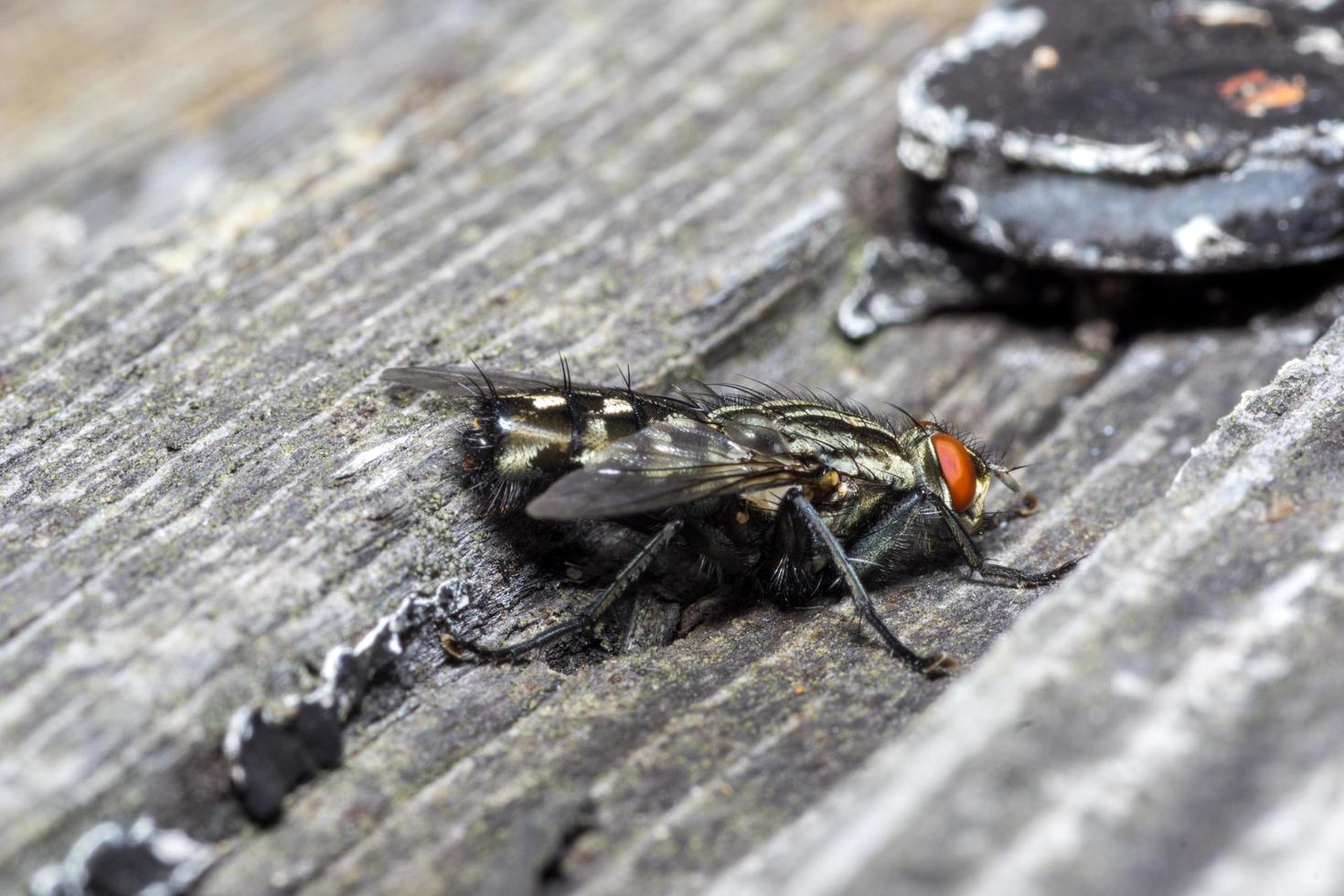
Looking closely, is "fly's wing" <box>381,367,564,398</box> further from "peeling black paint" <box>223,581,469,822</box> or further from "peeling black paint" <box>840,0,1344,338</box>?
"peeling black paint" <box>840,0,1344,338</box>

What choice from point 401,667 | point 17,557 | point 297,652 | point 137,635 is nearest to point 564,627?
point 401,667

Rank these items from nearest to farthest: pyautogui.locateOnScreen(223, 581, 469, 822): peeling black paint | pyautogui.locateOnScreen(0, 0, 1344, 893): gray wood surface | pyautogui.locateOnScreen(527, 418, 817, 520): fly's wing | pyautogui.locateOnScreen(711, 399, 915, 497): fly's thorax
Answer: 1. pyautogui.locateOnScreen(0, 0, 1344, 893): gray wood surface
2. pyautogui.locateOnScreen(223, 581, 469, 822): peeling black paint
3. pyautogui.locateOnScreen(527, 418, 817, 520): fly's wing
4. pyautogui.locateOnScreen(711, 399, 915, 497): fly's thorax

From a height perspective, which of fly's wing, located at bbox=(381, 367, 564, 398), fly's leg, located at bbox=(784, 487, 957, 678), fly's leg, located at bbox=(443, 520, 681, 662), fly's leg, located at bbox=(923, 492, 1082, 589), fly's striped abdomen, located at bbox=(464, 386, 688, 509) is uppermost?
fly's wing, located at bbox=(381, 367, 564, 398)

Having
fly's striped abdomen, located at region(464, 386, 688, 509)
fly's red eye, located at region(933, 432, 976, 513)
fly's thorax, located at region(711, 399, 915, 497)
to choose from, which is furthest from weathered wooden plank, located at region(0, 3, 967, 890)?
fly's red eye, located at region(933, 432, 976, 513)

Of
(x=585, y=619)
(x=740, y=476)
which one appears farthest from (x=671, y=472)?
(x=585, y=619)

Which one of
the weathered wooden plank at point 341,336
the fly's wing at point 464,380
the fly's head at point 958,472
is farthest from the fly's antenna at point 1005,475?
the fly's wing at point 464,380

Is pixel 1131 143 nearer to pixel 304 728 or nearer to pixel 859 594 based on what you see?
pixel 859 594
